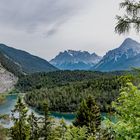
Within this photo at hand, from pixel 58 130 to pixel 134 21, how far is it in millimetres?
50900

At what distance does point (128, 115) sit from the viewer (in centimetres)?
588

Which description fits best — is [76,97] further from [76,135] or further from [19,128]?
[76,135]

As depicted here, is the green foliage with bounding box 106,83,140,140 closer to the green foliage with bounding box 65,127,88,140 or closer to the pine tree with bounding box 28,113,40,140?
the green foliage with bounding box 65,127,88,140

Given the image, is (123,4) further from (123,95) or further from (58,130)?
(58,130)

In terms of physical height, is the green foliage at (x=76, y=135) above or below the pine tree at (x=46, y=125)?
above

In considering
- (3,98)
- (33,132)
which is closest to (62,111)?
(33,132)

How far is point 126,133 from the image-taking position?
209 inches

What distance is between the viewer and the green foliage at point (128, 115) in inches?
209

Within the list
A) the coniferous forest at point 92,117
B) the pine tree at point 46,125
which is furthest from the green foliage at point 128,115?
the pine tree at point 46,125

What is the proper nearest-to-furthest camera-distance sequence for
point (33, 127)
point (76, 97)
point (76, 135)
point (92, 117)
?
point (76, 135), point (92, 117), point (33, 127), point (76, 97)

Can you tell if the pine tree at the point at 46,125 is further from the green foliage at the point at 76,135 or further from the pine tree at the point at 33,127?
the green foliage at the point at 76,135

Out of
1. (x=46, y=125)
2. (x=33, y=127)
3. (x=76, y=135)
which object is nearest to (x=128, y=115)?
(x=76, y=135)

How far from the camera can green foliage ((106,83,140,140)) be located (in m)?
5.30

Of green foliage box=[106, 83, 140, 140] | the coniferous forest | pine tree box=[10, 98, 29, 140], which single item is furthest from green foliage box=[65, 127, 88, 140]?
pine tree box=[10, 98, 29, 140]
